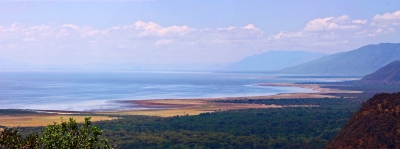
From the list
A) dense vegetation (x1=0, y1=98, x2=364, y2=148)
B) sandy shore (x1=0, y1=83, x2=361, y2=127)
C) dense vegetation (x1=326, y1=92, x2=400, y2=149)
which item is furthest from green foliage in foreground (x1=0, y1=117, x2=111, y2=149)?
sandy shore (x1=0, y1=83, x2=361, y2=127)

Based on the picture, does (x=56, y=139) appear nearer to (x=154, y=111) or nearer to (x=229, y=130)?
(x=229, y=130)

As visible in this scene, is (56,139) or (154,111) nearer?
(56,139)

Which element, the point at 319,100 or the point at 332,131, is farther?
the point at 319,100

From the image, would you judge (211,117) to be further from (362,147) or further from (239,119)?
(362,147)

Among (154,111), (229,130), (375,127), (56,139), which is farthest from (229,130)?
(56,139)

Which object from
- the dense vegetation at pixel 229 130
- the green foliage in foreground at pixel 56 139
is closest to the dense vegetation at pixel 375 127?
the dense vegetation at pixel 229 130

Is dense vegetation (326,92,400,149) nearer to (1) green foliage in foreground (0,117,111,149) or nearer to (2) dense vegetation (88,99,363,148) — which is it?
(2) dense vegetation (88,99,363,148)

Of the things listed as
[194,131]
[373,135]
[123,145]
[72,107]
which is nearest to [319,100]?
[72,107]

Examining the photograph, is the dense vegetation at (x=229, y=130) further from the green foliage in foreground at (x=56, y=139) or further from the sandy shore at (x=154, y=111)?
the green foliage in foreground at (x=56, y=139)
